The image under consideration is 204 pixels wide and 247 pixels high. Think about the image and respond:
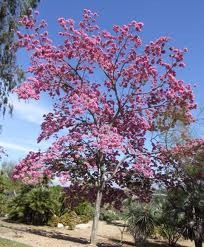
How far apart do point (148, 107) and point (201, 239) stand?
561 cm

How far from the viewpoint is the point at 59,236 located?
17.4 meters

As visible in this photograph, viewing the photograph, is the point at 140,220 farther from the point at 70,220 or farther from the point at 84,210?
the point at 84,210

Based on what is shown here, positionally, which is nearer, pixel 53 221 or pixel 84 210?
pixel 53 221

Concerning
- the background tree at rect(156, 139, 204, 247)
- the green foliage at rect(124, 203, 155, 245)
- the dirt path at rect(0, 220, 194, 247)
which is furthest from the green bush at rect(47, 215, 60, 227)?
the background tree at rect(156, 139, 204, 247)

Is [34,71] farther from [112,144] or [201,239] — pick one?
[201,239]

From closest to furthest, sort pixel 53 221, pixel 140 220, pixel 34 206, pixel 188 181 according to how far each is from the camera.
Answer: pixel 188 181 < pixel 140 220 < pixel 34 206 < pixel 53 221

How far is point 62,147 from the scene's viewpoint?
15.3 meters

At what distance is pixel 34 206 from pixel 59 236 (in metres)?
4.11

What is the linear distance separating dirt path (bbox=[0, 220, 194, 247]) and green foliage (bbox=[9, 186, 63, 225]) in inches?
30.2

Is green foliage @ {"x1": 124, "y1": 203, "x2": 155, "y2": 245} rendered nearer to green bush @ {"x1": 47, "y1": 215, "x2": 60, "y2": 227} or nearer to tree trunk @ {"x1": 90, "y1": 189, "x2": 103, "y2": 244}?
tree trunk @ {"x1": 90, "y1": 189, "x2": 103, "y2": 244}

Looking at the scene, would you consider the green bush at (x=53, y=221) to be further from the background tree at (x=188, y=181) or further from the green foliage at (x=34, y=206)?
the background tree at (x=188, y=181)

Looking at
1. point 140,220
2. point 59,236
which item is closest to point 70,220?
point 140,220

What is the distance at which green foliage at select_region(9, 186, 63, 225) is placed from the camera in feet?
70.5

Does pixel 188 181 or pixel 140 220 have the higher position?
pixel 188 181
